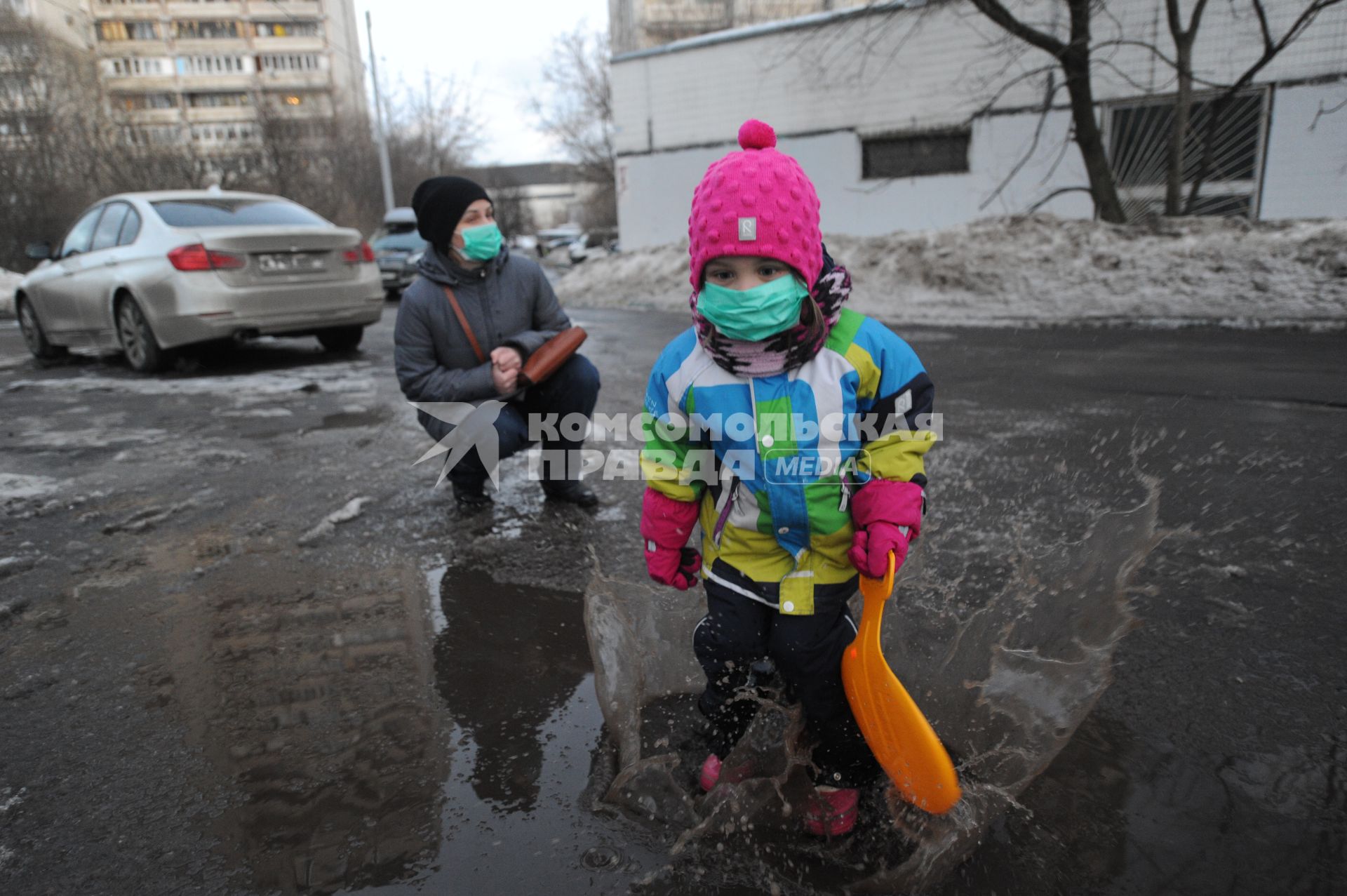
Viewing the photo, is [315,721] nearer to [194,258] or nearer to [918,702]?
[918,702]

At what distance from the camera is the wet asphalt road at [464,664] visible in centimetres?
178

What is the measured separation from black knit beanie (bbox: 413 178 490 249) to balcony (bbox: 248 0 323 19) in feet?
244

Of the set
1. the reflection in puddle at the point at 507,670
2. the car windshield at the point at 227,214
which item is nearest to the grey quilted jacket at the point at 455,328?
the reflection in puddle at the point at 507,670

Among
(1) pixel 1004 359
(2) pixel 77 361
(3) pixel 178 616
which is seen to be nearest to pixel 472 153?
(2) pixel 77 361

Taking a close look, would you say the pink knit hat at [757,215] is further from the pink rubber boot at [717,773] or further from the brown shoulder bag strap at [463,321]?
the brown shoulder bag strap at [463,321]

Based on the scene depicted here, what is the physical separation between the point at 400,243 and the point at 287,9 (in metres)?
62.2

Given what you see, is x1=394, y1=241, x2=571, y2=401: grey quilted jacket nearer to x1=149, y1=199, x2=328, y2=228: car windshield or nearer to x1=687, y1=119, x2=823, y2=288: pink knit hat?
x1=687, y1=119, x2=823, y2=288: pink knit hat

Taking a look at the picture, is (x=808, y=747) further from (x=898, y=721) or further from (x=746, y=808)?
(x=898, y=721)

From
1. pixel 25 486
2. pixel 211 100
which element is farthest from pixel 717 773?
pixel 211 100

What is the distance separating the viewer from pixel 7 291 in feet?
49.0

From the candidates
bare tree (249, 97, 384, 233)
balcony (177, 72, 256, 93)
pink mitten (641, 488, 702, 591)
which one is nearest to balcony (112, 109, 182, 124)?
bare tree (249, 97, 384, 233)

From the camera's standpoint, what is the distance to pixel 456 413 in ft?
12.4

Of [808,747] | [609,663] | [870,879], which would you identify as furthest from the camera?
[609,663]

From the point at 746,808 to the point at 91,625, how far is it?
2.39 metres
